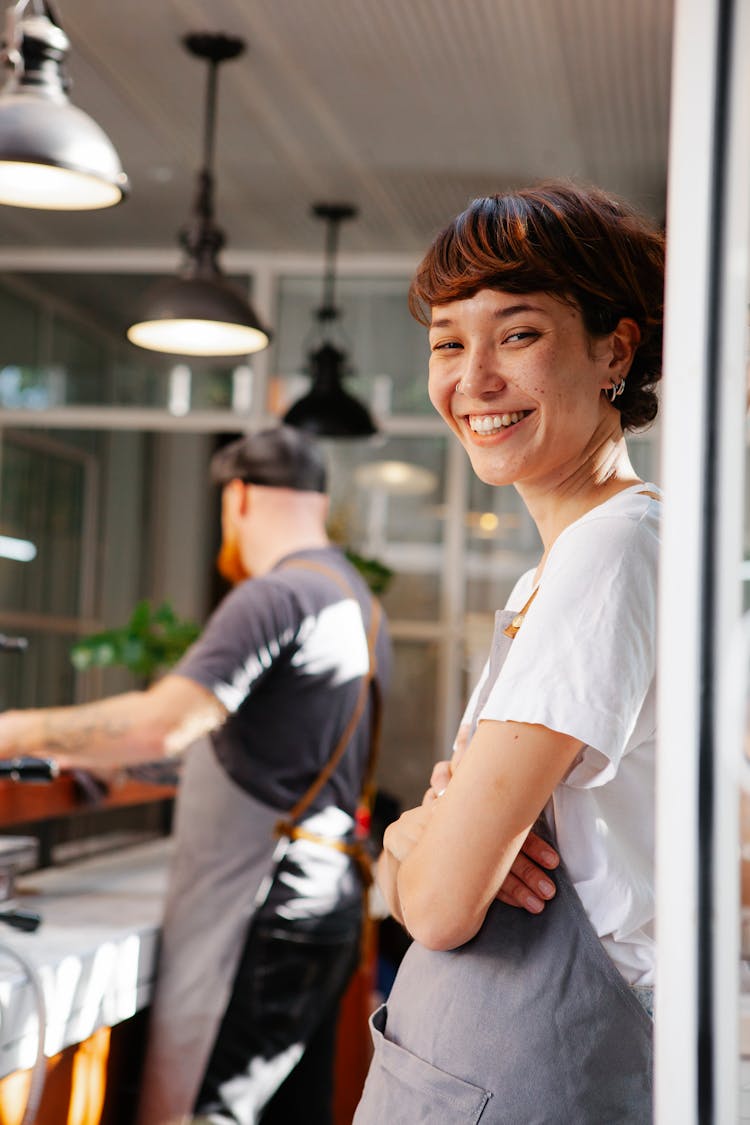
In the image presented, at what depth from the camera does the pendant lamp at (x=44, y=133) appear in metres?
2.01

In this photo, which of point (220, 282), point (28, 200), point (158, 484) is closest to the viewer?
point (28, 200)

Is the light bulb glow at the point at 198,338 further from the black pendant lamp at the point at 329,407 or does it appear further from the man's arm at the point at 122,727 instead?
the man's arm at the point at 122,727

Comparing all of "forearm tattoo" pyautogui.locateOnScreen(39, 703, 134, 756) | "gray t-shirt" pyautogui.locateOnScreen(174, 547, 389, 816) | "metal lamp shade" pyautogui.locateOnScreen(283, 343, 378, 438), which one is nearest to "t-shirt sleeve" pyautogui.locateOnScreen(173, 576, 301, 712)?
"gray t-shirt" pyautogui.locateOnScreen(174, 547, 389, 816)

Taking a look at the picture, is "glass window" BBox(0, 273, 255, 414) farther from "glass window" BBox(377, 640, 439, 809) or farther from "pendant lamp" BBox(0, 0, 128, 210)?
"pendant lamp" BBox(0, 0, 128, 210)

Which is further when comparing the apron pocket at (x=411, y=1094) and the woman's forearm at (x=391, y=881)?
the woman's forearm at (x=391, y=881)

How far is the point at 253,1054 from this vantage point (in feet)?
7.70

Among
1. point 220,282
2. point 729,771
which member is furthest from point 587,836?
point 220,282

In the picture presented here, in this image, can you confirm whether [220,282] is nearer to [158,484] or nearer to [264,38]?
[264,38]

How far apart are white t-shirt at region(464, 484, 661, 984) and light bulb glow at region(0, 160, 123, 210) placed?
1497mm

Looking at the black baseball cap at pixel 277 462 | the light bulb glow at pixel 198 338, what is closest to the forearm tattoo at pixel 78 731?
the black baseball cap at pixel 277 462

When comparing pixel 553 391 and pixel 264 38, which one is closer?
pixel 553 391

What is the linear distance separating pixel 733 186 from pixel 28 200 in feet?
6.07

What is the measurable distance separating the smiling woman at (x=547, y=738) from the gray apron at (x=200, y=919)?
4.31 feet

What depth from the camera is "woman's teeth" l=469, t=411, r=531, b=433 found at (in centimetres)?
106
